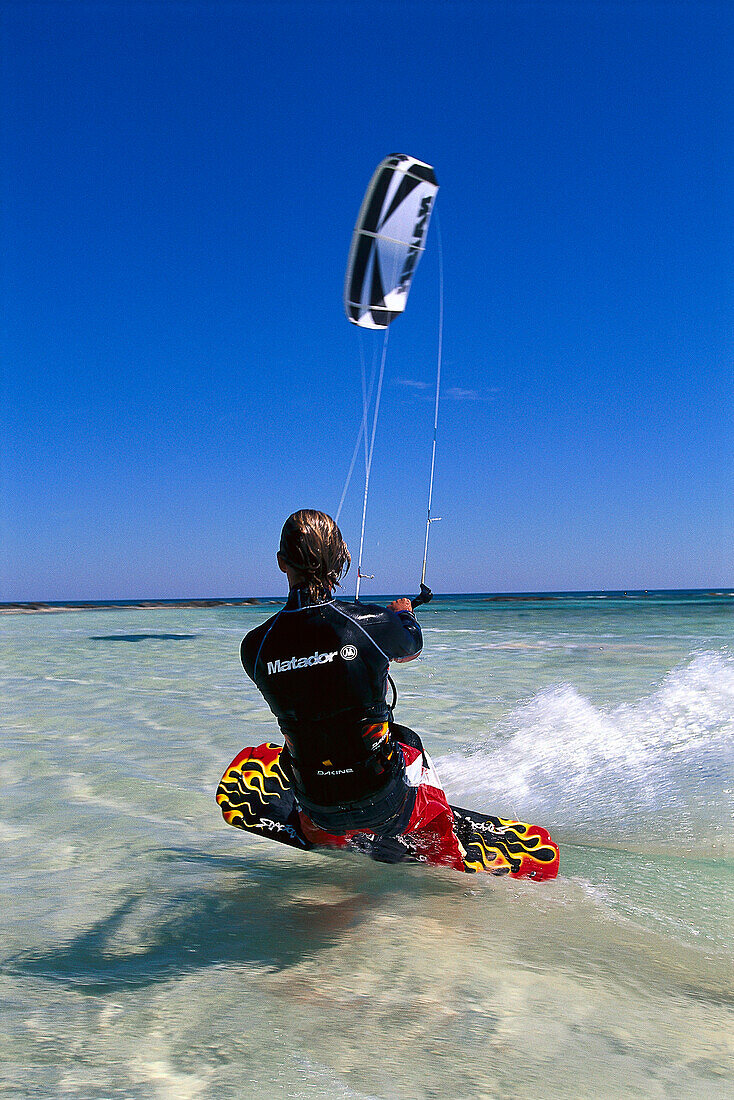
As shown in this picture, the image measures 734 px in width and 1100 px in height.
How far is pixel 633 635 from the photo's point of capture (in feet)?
62.0

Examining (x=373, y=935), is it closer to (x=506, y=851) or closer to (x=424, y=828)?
(x=424, y=828)

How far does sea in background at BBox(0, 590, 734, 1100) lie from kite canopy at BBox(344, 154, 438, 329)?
378 cm

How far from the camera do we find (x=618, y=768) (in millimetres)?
5832

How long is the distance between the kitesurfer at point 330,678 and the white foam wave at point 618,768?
2096 mm

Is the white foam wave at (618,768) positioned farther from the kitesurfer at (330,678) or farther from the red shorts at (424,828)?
the kitesurfer at (330,678)

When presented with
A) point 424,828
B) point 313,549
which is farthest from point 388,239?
point 424,828

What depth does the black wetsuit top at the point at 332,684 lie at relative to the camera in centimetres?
294

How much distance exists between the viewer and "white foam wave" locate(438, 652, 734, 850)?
4781mm

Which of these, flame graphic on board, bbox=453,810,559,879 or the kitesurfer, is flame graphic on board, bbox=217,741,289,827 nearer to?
the kitesurfer

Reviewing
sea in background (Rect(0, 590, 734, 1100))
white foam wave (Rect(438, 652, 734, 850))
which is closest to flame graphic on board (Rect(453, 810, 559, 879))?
sea in background (Rect(0, 590, 734, 1100))

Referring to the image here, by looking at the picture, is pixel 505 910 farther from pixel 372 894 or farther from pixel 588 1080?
pixel 588 1080

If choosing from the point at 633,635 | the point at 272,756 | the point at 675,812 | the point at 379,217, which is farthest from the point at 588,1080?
the point at 633,635

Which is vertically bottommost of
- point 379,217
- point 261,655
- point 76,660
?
point 76,660

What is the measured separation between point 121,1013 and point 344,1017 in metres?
0.72
